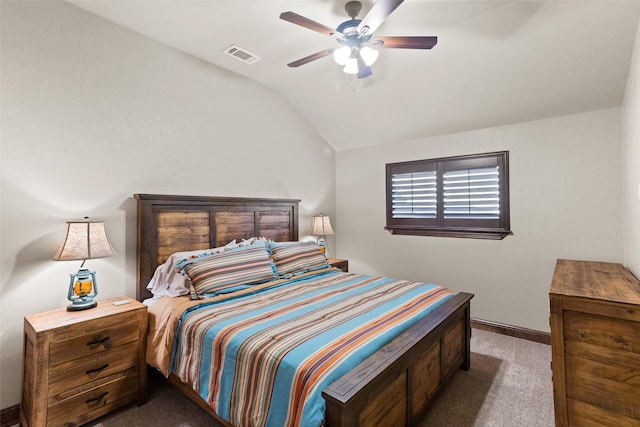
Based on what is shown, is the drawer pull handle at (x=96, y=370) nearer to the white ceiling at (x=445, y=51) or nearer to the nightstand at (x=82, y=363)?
the nightstand at (x=82, y=363)

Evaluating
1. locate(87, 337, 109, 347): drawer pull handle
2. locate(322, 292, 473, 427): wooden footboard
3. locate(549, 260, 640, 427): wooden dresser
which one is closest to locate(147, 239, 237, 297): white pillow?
locate(87, 337, 109, 347): drawer pull handle

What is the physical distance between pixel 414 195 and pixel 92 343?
367 cm

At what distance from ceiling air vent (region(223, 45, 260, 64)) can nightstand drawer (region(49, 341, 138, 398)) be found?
2654 millimetres

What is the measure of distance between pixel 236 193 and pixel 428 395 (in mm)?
2651

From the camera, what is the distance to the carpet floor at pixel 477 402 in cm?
204

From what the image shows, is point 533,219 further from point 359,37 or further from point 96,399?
point 96,399

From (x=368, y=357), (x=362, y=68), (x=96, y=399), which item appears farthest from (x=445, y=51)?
(x=96, y=399)

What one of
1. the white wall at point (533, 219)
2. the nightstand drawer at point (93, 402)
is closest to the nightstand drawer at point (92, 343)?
the nightstand drawer at point (93, 402)

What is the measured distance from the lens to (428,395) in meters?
2.01

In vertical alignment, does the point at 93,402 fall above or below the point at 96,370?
below

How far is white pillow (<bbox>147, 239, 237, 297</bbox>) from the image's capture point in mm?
2463

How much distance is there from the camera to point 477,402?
2.22m

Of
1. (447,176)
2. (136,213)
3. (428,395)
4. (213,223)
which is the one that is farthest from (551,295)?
(136,213)

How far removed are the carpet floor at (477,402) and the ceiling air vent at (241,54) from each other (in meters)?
2.97
